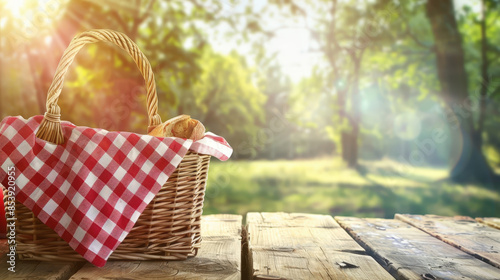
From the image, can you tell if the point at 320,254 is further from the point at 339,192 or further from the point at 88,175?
the point at 339,192

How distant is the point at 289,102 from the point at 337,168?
727mm

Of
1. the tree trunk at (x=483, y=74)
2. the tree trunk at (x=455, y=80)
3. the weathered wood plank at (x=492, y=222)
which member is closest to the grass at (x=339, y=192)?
the tree trunk at (x=455, y=80)

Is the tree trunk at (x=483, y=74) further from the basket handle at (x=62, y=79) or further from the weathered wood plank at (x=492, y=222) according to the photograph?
the basket handle at (x=62, y=79)

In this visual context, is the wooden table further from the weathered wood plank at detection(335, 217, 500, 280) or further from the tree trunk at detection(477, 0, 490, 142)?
the tree trunk at detection(477, 0, 490, 142)

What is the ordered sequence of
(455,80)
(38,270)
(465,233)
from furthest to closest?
1. (455,80)
2. (465,233)
3. (38,270)

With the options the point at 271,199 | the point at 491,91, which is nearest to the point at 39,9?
the point at 271,199

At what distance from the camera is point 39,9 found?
3207 millimetres

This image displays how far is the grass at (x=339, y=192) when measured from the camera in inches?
144

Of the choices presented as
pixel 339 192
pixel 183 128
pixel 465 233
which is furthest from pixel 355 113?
pixel 183 128

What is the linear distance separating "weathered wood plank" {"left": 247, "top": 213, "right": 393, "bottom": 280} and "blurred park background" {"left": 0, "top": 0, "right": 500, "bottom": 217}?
233 cm

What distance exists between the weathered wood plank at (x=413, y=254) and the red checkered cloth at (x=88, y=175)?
48 centimetres

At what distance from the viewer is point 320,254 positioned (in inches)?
36.7

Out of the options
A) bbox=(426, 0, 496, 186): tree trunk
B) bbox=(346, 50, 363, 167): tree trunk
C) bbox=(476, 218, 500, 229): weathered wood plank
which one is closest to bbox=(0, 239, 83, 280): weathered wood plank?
bbox=(476, 218, 500, 229): weathered wood plank

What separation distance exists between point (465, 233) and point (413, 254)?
0.35 m
